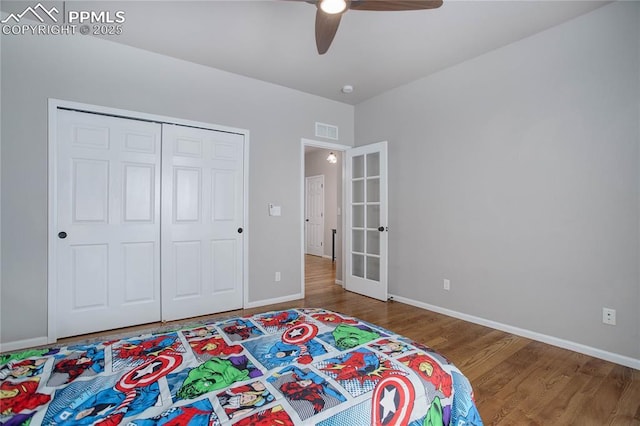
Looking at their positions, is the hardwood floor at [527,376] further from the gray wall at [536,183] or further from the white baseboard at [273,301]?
the white baseboard at [273,301]

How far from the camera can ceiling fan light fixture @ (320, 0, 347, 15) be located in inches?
71.9

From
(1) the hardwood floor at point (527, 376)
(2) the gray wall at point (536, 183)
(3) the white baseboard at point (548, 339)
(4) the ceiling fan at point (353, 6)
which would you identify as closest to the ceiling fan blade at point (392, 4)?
(4) the ceiling fan at point (353, 6)

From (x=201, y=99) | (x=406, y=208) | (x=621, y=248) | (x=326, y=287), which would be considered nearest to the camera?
(x=621, y=248)

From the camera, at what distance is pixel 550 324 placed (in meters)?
2.73

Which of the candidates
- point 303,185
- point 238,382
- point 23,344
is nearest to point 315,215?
point 303,185

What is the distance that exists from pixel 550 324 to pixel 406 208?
1.86 meters

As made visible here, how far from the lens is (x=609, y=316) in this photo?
7.95 feet

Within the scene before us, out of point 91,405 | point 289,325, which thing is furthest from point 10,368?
point 289,325

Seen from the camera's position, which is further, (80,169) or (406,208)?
(406,208)

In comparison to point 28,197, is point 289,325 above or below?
below

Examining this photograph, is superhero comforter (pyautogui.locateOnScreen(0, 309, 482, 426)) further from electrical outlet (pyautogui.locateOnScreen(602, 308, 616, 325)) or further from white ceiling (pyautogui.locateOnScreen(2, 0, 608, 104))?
white ceiling (pyautogui.locateOnScreen(2, 0, 608, 104))

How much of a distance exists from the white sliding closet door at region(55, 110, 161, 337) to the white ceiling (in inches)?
36.3

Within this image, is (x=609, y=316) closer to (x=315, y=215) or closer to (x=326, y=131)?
(x=326, y=131)

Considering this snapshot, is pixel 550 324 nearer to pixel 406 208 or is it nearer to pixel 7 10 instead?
pixel 406 208
